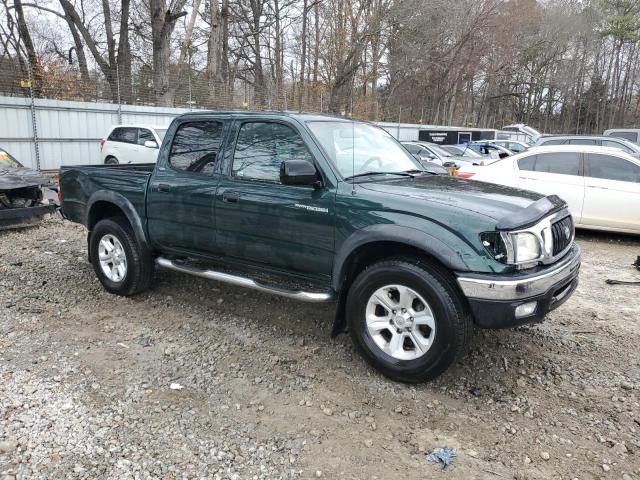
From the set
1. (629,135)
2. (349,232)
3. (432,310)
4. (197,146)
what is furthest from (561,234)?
(629,135)

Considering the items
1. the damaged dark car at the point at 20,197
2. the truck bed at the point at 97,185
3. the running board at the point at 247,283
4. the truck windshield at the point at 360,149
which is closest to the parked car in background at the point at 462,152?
the damaged dark car at the point at 20,197

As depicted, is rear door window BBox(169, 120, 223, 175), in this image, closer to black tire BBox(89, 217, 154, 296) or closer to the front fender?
black tire BBox(89, 217, 154, 296)

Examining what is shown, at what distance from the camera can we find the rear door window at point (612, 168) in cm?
826

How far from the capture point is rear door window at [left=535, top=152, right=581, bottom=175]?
8.67 metres

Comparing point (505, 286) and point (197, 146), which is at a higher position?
point (197, 146)

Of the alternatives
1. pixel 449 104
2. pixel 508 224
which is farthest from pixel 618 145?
pixel 449 104

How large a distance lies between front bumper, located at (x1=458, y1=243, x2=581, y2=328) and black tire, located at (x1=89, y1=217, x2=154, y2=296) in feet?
10.7

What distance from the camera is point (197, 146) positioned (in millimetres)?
4715

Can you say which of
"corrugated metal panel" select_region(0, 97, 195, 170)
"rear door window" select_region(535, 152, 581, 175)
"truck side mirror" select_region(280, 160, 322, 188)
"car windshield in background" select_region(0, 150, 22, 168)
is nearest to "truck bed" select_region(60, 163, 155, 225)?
"truck side mirror" select_region(280, 160, 322, 188)

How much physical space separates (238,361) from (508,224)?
2.23 metres

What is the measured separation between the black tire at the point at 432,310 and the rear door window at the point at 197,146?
1865 mm

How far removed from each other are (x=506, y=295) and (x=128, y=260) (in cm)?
368

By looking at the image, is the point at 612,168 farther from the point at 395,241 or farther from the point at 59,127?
the point at 59,127

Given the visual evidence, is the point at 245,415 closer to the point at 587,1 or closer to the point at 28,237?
the point at 28,237
